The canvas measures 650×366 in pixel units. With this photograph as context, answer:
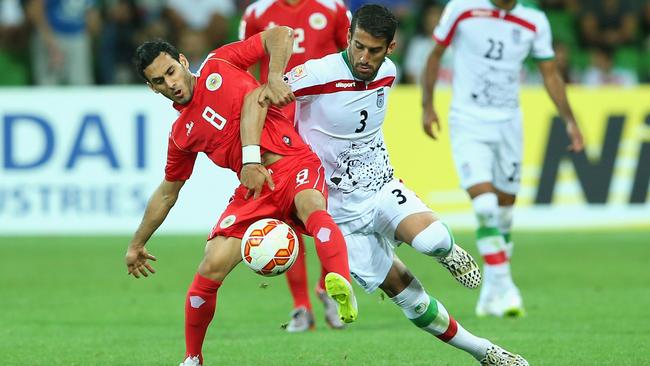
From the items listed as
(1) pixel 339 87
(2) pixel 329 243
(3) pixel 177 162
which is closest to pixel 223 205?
(3) pixel 177 162

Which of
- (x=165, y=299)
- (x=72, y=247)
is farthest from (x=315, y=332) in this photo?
(x=72, y=247)

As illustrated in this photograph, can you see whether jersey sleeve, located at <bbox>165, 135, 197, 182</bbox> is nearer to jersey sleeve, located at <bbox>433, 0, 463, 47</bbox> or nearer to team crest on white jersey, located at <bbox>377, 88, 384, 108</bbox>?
team crest on white jersey, located at <bbox>377, 88, 384, 108</bbox>

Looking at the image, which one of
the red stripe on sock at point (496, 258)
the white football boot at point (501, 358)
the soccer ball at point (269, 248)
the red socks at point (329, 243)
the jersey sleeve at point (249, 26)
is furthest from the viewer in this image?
the red stripe on sock at point (496, 258)

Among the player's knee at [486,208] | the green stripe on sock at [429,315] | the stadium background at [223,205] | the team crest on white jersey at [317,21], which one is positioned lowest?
the stadium background at [223,205]

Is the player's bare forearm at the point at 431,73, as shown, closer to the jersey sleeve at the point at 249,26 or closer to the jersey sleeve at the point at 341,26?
the jersey sleeve at the point at 341,26

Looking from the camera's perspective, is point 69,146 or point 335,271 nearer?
point 335,271

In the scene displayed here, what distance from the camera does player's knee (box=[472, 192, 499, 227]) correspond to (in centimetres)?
1021

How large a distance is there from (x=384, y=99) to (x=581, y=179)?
27.7 ft

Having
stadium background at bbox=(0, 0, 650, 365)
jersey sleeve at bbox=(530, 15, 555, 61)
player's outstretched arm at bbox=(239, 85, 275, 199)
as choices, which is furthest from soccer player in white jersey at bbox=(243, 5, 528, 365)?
jersey sleeve at bbox=(530, 15, 555, 61)

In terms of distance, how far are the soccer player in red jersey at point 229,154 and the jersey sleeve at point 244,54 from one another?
0.02 m

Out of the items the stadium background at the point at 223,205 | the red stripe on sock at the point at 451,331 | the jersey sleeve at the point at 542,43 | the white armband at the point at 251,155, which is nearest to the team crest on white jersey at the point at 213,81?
the white armband at the point at 251,155

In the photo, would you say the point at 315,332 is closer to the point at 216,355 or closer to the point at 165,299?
the point at 216,355

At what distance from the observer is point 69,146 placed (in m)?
15.7

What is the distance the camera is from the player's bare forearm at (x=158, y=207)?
292 inches
